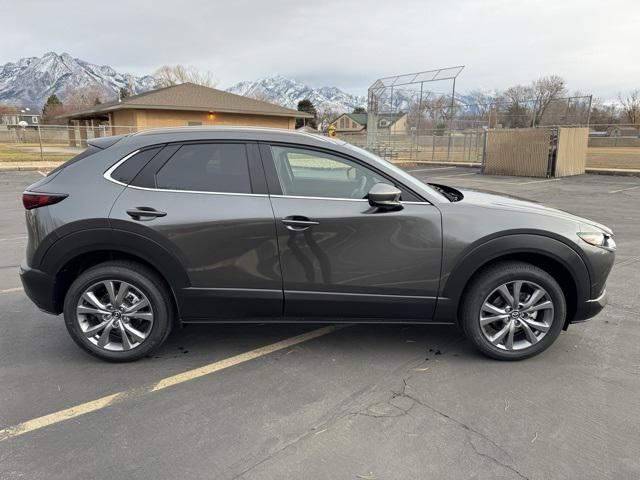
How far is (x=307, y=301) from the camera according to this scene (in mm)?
3439

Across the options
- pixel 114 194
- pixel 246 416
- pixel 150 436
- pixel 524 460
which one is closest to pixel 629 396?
pixel 524 460

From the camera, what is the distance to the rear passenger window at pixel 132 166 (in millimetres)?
3381

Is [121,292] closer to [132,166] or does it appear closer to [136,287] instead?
[136,287]

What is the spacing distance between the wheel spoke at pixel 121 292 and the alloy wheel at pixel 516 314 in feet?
8.53

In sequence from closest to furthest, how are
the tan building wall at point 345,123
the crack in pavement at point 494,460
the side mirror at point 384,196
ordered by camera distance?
the crack in pavement at point 494,460
the side mirror at point 384,196
the tan building wall at point 345,123

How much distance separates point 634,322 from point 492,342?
177 centimetres

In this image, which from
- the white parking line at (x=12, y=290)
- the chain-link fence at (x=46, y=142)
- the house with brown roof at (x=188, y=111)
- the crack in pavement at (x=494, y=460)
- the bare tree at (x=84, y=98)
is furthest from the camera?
the bare tree at (x=84, y=98)

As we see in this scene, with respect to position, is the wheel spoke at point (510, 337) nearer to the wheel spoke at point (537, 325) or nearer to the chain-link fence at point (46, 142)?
the wheel spoke at point (537, 325)

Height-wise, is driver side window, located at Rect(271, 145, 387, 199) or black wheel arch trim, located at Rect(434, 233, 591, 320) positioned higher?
driver side window, located at Rect(271, 145, 387, 199)

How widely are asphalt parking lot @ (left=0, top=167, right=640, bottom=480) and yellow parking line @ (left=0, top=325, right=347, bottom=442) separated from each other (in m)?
0.02

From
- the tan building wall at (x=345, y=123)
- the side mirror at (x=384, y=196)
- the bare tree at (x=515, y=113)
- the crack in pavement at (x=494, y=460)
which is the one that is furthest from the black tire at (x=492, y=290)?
the tan building wall at (x=345, y=123)

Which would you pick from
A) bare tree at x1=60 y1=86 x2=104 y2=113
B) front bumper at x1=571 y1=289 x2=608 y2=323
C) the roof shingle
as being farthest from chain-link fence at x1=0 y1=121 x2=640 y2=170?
bare tree at x1=60 y1=86 x2=104 y2=113

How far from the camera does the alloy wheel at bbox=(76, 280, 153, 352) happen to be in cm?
340

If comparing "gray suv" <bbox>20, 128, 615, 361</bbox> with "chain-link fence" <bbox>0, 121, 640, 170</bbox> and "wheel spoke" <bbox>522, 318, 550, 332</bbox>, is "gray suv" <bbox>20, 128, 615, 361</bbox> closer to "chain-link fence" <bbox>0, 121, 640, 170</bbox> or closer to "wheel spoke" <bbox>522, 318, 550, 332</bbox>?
"wheel spoke" <bbox>522, 318, 550, 332</bbox>
